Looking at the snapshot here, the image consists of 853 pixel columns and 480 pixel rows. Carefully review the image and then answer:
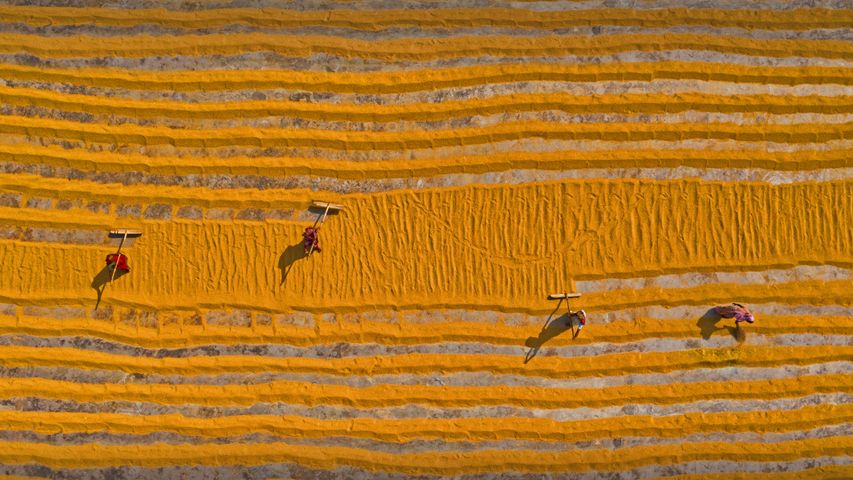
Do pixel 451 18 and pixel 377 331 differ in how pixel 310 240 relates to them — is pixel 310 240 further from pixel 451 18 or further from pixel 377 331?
pixel 451 18

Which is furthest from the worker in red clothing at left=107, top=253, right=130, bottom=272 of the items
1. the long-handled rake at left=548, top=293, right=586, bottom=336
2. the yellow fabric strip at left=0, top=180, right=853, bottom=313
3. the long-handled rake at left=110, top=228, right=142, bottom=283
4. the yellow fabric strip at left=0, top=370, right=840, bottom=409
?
the long-handled rake at left=548, top=293, right=586, bottom=336

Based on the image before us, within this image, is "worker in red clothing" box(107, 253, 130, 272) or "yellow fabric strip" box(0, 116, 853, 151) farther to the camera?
"yellow fabric strip" box(0, 116, 853, 151)

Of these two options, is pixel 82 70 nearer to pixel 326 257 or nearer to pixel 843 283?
pixel 326 257

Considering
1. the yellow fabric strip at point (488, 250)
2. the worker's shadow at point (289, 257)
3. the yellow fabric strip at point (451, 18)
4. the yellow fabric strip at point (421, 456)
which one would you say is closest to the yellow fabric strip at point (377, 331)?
the yellow fabric strip at point (488, 250)

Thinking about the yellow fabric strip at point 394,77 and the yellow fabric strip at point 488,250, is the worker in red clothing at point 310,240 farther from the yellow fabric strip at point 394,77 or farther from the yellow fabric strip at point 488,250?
the yellow fabric strip at point 394,77

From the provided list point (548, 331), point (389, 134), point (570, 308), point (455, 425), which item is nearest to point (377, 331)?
point (455, 425)

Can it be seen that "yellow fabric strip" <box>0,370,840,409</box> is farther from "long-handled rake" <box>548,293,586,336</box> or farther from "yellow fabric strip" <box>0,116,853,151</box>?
"yellow fabric strip" <box>0,116,853,151</box>
